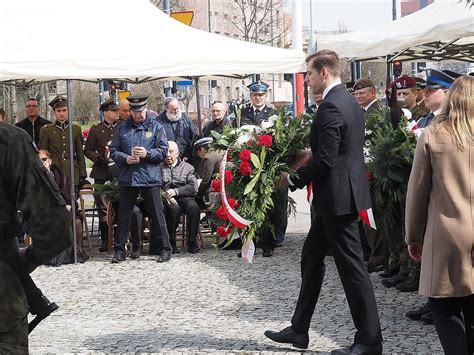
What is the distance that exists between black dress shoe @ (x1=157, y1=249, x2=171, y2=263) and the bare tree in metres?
34.3

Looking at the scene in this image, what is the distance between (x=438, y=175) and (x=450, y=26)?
6327 mm

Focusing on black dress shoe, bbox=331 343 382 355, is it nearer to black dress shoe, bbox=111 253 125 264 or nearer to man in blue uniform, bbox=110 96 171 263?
man in blue uniform, bbox=110 96 171 263

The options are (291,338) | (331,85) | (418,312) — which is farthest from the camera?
(418,312)

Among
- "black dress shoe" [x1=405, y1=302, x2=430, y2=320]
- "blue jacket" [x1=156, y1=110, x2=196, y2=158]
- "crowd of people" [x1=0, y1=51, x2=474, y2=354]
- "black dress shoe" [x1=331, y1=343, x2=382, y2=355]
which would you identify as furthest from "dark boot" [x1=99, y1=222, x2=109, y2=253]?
"black dress shoe" [x1=331, y1=343, x2=382, y2=355]

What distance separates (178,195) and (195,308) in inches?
159

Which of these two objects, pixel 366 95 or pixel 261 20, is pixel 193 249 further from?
pixel 261 20

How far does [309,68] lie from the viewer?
21.4ft

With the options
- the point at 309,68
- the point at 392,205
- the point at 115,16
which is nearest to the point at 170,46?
the point at 115,16

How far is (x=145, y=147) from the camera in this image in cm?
1177

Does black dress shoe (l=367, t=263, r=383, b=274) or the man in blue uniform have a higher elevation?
the man in blue uniform

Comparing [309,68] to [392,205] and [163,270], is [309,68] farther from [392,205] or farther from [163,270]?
[163,270]

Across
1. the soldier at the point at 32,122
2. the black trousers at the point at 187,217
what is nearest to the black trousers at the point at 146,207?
the black trousers at the point at 187,217

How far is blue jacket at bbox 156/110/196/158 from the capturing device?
13.9 metres

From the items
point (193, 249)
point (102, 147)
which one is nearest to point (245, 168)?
point (193, 249)
